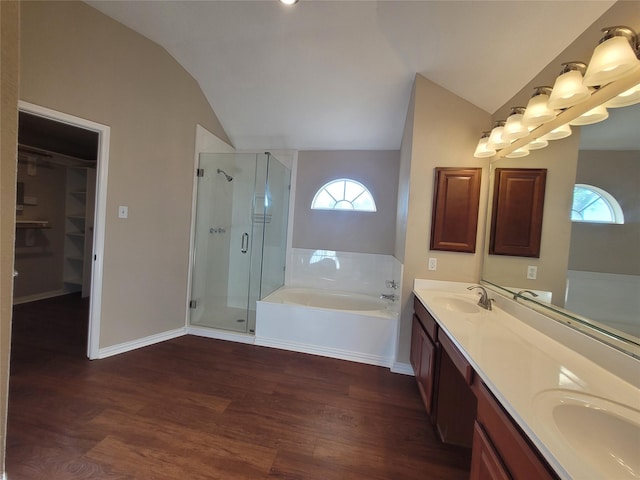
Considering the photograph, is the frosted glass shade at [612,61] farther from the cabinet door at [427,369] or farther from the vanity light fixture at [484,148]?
the cabinet door at [427,369]

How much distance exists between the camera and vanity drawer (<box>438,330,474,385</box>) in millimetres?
1098

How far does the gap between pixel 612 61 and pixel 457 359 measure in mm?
1446

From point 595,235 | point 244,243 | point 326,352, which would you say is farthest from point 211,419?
point 595,235

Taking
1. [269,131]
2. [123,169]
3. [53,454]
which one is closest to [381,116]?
[269,131]

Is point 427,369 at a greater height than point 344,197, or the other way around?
point 344,197

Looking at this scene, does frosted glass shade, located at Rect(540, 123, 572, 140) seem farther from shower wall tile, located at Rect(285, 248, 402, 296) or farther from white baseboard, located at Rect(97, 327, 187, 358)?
white baseboard, located at Rect(97, 327, 187, 358)

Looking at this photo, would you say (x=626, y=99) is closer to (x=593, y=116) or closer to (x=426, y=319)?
(x=593, y=116)

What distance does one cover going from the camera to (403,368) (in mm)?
2379

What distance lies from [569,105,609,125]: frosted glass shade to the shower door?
9.64ft

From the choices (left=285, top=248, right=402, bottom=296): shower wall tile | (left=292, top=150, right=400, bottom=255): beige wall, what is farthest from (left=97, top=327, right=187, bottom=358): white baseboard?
(left=292, top=150, right=400, bottom=255): beige wall

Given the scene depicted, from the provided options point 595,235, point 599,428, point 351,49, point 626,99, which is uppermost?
point 351,49

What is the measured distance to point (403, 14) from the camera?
1760 mm

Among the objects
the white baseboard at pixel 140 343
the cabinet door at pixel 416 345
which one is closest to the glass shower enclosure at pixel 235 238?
Answer: the white baseboard at pixel 140 343

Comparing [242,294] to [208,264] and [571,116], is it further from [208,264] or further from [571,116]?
[571,116]
